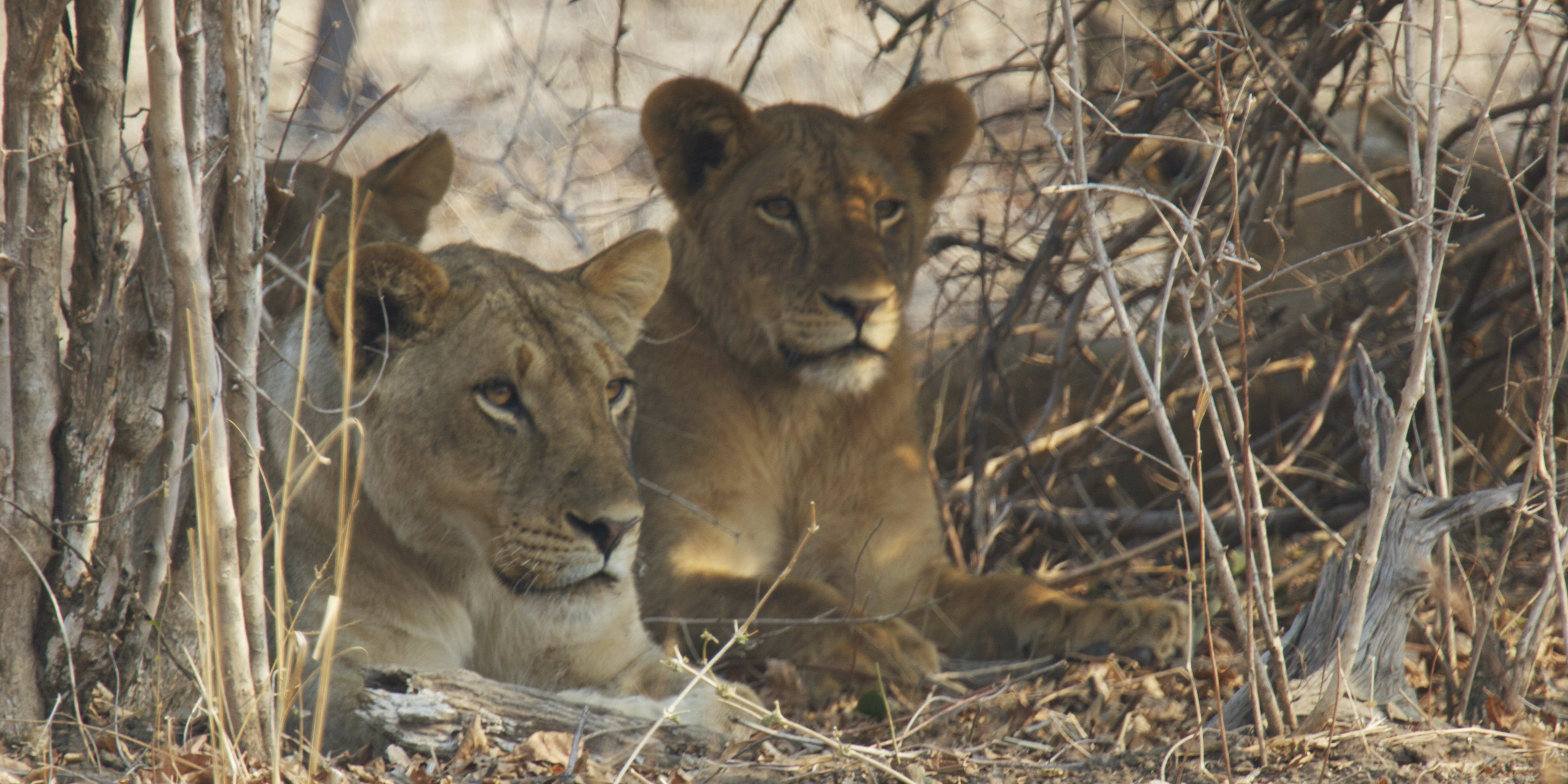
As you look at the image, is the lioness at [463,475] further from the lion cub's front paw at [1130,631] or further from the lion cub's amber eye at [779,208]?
the lion cub's front paw at [1130,631]

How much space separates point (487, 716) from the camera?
276 cm

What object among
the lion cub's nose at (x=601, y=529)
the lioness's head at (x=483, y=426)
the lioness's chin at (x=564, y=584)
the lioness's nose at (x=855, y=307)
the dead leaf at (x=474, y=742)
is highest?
the lioness's nose at (x=855, y=307)

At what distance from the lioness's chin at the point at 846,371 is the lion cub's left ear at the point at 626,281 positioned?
0.54 meters

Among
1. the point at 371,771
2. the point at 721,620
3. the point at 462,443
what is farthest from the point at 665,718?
the point at 721,620

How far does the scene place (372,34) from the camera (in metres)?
12.6

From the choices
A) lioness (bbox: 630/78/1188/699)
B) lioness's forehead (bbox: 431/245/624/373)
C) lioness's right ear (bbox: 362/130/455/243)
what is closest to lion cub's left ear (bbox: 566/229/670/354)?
lioness's forehead (bbox: 431/245/624/373)

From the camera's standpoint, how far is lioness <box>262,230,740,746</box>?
286 cm

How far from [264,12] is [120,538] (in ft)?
3.57

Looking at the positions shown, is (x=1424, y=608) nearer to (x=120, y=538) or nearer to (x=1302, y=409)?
(x=1302, y=409)

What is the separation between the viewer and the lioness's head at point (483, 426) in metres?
2.84

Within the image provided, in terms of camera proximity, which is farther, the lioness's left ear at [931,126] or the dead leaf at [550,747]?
the lioness's left ear at [931,126]

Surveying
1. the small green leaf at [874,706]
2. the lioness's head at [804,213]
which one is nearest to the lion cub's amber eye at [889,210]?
the lioness's head at [804,213]

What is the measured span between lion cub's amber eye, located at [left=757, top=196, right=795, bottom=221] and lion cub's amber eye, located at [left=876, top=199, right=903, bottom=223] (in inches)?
10.1

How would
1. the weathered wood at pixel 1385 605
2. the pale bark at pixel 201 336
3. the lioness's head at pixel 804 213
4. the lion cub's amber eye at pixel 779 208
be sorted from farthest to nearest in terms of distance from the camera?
the lion cub's amber eye at pixel 779 208
the lioness's head at pixel 804 213
the weathered wood at pixel 1385 605
the pale bark at pixel 201 336
